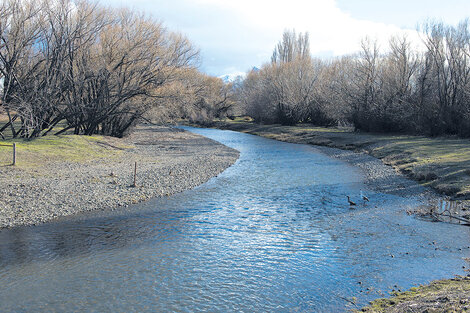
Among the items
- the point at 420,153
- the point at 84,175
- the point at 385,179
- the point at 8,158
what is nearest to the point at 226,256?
the point at 84,175

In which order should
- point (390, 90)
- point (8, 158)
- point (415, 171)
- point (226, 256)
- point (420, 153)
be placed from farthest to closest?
point (390, 90), point (420, 153), point (415, 171), point (8, 158), point (226, 256)

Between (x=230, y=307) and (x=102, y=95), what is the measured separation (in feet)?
104

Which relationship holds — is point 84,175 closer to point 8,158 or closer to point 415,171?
point 8,158

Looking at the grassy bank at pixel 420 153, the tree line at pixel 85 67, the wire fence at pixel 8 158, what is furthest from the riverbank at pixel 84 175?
the grassy bank at pixel 420 153

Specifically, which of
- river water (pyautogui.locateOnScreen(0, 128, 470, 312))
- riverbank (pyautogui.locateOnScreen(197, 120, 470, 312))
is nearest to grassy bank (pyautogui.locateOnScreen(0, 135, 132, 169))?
river water (pyautogui.locateOnScreen(0, 128, 470, 312))

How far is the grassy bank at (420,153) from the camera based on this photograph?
21.0 m

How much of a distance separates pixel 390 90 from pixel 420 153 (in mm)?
19810

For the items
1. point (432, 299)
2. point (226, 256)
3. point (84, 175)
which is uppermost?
point (84, 175)

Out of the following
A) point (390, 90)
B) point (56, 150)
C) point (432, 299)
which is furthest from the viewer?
point (390, 90)

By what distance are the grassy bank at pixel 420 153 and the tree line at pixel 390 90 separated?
2778mm

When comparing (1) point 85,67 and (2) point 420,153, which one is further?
(1) point 85,67

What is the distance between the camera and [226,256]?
473 inches

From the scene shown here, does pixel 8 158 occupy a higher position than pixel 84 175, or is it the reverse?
pixel 8 158

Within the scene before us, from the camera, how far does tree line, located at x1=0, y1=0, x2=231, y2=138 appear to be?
30.3m
